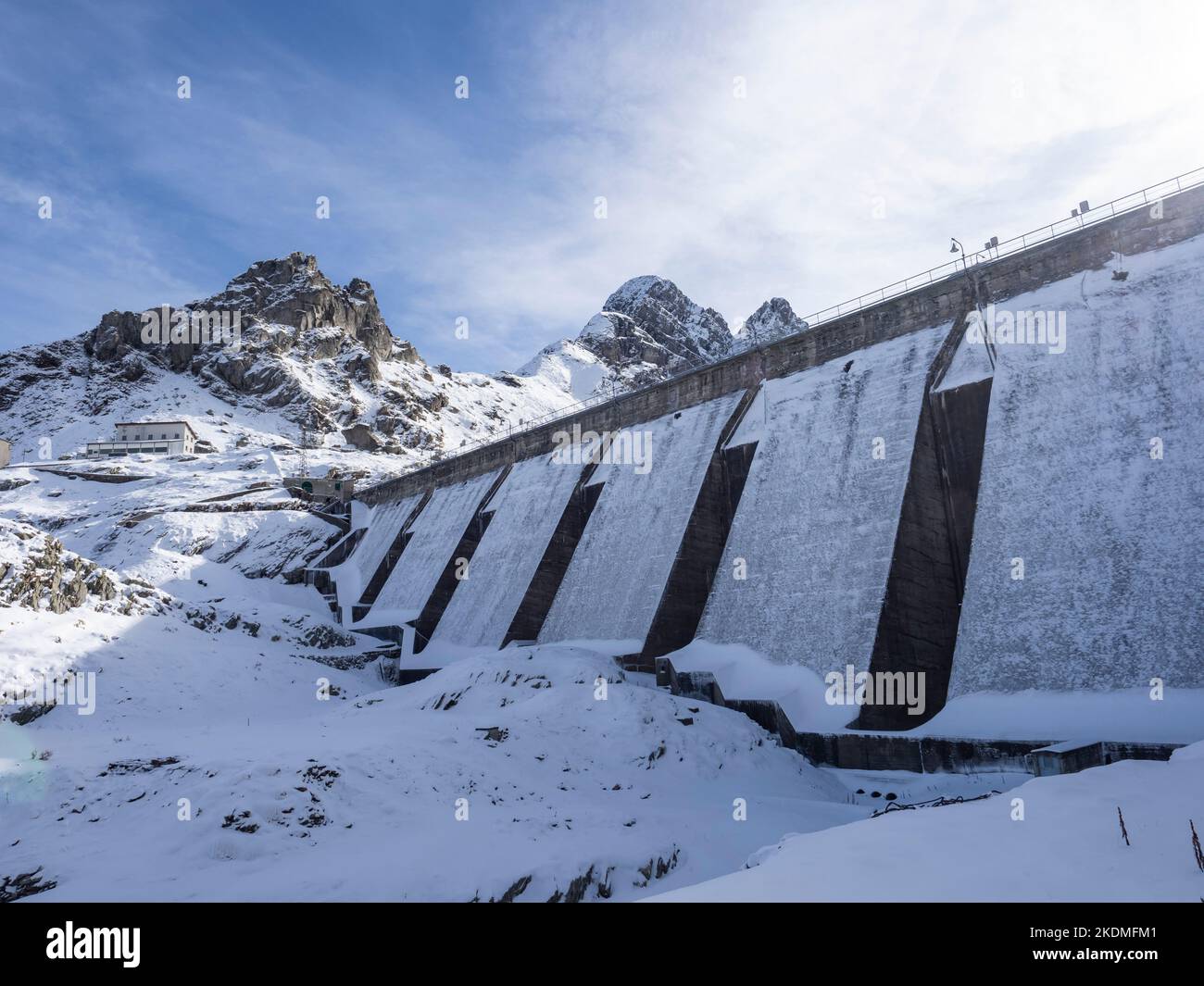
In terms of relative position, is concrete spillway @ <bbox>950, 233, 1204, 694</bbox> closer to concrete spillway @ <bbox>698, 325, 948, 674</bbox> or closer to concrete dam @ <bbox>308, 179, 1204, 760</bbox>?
concrete dam @ <bbox>308, 179, 1204, 760</bbox>

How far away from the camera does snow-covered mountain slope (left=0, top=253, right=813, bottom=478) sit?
294 feet

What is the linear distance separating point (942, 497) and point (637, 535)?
10450mm

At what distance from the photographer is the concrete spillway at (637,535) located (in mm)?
24859

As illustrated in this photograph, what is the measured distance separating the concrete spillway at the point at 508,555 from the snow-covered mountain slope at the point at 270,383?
3926 centimetres

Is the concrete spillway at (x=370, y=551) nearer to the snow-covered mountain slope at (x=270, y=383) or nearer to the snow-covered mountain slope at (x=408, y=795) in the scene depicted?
the snow-covered mountain slope at (x=270, y=383)

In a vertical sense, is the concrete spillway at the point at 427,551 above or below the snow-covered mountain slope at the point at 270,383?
below

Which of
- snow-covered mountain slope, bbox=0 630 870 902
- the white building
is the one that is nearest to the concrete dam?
snow-covered mountain slope, bbox=0 630 870 902

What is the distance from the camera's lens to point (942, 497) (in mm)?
19219

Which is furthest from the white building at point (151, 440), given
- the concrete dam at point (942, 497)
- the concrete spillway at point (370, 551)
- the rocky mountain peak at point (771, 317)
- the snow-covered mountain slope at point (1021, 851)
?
the rocky mountain peak at point (771, 317)

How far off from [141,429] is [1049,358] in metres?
87.9

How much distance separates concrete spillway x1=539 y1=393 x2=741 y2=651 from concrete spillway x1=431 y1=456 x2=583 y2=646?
9.60 feet

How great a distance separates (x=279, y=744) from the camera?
47.3ft
